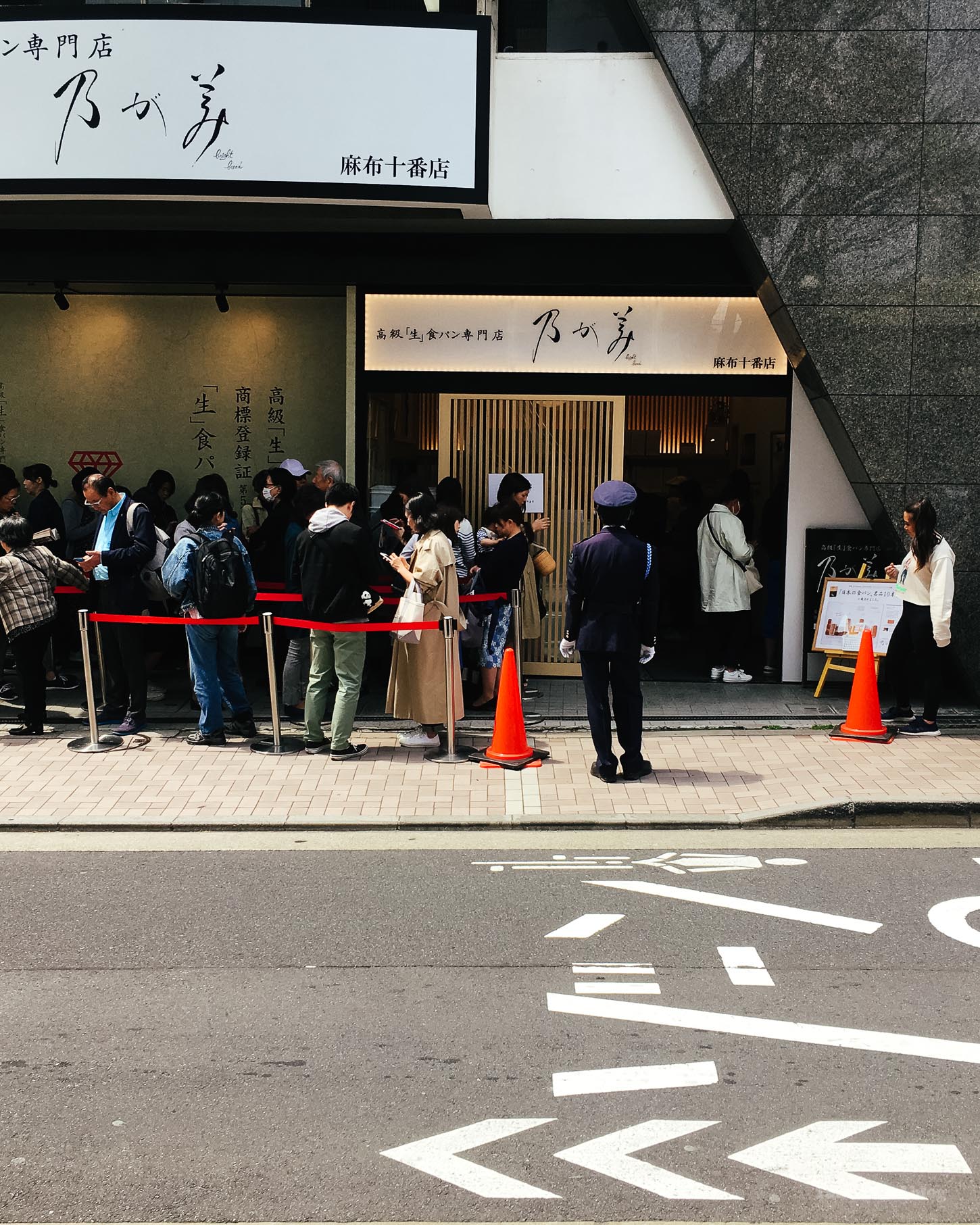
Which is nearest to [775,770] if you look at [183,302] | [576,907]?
[576,907]

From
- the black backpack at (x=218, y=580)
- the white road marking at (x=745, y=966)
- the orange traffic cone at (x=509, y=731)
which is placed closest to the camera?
the white road marking at (x=745, y=966)

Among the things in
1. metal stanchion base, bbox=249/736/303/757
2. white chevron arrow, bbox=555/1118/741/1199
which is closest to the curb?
metal stanchion base, bbox=249/736/303/757

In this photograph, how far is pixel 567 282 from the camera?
12102mm

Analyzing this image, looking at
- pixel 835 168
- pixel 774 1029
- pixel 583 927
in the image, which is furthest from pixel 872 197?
pixel 774 1029

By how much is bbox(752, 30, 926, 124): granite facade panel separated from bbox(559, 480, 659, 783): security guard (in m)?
4.28

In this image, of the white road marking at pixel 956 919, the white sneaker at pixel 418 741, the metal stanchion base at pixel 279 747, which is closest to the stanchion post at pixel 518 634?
the white sneaker at pixel 418 741

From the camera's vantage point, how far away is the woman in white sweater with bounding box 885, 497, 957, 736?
33.5 feet

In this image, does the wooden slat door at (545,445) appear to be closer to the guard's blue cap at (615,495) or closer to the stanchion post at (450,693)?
the stanchion post at (450,693)

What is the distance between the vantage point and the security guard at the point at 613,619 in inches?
351

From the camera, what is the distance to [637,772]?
365 inches

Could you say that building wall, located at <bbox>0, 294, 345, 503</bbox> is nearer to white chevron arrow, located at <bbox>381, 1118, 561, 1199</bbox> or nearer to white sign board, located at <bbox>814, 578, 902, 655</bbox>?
white sign board, located at <bbox>814, 578, 902, 655</bbox>

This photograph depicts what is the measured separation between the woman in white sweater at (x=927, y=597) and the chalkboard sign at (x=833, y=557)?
46.6 inches

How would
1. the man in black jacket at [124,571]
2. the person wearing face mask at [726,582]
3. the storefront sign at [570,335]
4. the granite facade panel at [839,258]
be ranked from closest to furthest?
1. the man in black jacket at [124,571]
2. the granite facade panel at [839,258]
3. the storefront sign at [570,335]
4. the person wearing face mask at [726,582]

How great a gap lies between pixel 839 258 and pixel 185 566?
5894mm
